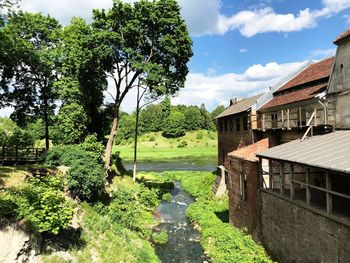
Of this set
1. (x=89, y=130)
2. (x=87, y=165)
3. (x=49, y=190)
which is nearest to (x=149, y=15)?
(x=89, y=130)

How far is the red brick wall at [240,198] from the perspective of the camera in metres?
20.1

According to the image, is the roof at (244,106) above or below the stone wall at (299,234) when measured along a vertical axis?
above

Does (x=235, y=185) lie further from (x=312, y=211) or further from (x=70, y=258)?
(x=70, y=258)

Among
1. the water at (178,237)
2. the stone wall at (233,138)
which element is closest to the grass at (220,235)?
the water at (178,237)

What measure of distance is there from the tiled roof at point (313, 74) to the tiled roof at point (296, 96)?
0.69m

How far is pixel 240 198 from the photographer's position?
2264 centimetres

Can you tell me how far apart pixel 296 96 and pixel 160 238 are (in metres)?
15.1

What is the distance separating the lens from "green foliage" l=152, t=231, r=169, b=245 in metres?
23.4

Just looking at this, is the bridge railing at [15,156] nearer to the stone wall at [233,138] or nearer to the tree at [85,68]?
the tree at [85,68]

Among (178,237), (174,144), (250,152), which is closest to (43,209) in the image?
(178,237)

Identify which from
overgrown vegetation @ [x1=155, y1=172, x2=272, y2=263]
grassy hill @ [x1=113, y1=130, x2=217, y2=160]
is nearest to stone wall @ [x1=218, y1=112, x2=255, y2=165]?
overgrown vegetation @ [x1=155, y1=172, x2=272, y2=263]

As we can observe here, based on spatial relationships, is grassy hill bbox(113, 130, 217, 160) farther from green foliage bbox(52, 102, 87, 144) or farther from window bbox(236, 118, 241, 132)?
green foliage bbox(52, 102, 87, 144)

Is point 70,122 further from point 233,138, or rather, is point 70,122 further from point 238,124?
point 233,138

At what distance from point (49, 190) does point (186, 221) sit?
1472cm
